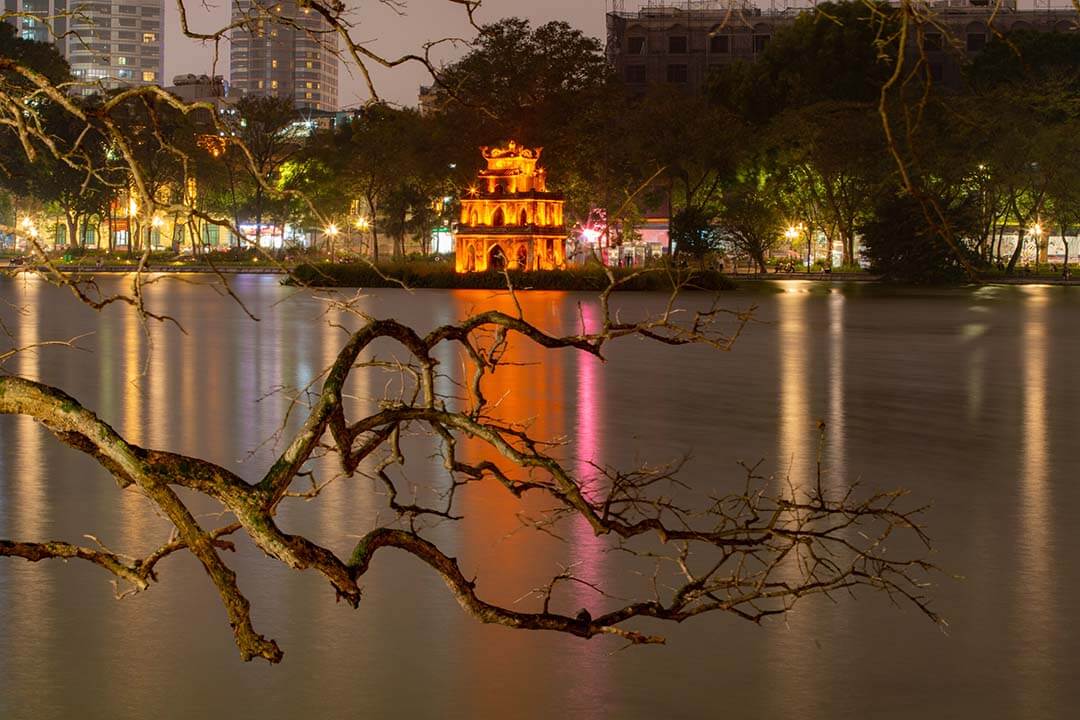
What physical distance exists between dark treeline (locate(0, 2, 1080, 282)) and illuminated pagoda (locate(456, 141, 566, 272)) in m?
4.04

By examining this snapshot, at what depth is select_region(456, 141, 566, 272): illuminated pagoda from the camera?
250 ft

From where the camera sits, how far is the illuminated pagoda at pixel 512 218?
76250 mm

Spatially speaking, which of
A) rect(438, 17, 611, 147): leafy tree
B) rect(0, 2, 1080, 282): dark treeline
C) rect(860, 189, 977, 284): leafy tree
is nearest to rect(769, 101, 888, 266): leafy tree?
rect(0, 2, 1080, 282): dark treeline

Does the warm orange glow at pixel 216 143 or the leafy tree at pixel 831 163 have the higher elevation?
the leafy tree at pixel 831 163

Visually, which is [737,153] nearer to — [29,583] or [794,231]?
[794,231]

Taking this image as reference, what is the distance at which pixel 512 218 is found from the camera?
77.4 m

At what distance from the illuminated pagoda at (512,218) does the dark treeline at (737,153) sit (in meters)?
4.04

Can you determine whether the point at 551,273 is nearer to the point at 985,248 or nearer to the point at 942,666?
the point at 985,248

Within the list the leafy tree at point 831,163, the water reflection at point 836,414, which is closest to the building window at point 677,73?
the leafy tree at point 831,163

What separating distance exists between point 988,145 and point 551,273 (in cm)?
2360

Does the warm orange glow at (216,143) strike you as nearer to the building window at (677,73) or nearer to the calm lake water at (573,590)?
the calm lake water at (573,590)

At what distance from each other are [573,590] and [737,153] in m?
75.6

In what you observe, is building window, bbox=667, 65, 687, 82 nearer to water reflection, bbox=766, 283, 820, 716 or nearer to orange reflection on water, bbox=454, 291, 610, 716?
water reflection, bbox=766, 283, 820, 716

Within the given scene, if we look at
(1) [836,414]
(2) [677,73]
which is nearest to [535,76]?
(2) [677,73]
